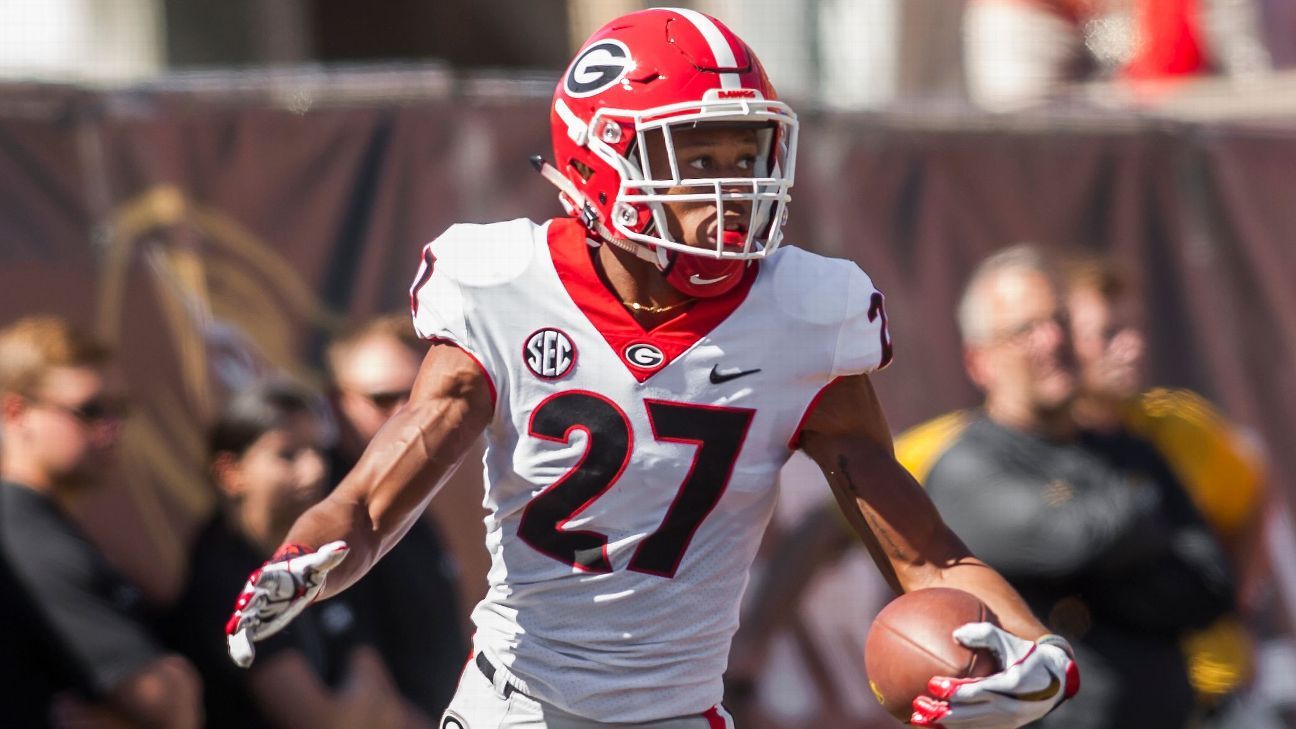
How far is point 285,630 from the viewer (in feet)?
16.2

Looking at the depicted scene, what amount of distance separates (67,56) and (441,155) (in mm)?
3089

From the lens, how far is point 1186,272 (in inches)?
274

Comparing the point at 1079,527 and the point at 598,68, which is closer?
the point at 598,68

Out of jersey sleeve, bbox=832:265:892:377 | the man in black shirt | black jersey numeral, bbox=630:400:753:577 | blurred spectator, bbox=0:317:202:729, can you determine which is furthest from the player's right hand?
the man in black shirt

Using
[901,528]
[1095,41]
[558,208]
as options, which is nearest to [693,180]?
[901,528]

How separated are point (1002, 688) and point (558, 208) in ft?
10.5

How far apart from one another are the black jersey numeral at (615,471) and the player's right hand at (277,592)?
1.56 feet

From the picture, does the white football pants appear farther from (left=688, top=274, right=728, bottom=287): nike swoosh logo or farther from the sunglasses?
the sunglasses

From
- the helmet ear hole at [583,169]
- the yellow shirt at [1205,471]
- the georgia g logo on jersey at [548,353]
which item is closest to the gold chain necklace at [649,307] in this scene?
the georgia g logo on jersey at [548,353]

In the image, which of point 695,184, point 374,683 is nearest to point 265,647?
point 374,683

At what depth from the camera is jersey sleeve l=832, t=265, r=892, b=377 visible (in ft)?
10.8

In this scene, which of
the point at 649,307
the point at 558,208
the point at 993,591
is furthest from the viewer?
the point at 558,208

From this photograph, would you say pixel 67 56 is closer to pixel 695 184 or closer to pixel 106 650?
pixel 106 650

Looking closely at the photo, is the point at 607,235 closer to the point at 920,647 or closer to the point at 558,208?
the point at 920,647
